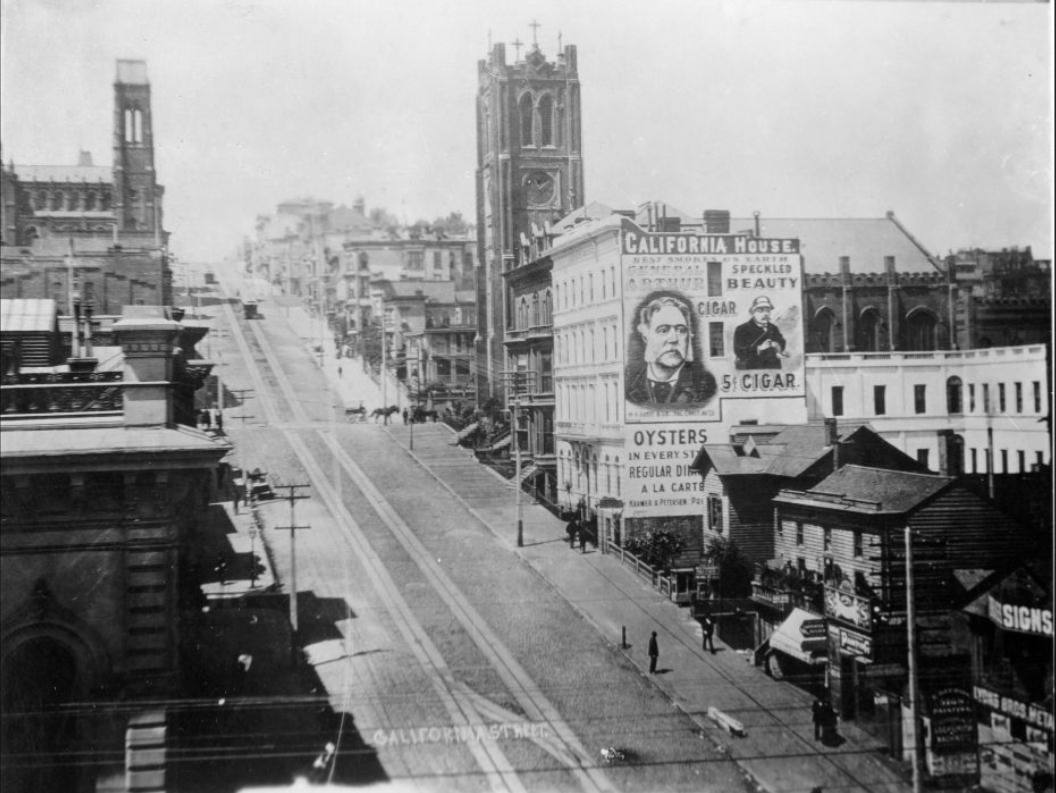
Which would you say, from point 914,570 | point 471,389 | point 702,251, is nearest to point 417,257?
point 471,389

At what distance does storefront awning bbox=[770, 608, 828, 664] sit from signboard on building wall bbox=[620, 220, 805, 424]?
3867 mm

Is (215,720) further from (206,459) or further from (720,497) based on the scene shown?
(720,497)

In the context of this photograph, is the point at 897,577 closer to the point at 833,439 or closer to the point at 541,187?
the point at 833,439

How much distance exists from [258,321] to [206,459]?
654 centimetres

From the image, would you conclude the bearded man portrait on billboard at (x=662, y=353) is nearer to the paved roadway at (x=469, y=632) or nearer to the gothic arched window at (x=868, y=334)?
the paved roadway at (x=469, y=632)

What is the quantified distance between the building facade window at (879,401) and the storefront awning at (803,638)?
15.5ft

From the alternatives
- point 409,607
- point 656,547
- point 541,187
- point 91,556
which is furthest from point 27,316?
point 656,547

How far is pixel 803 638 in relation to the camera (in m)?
14.3

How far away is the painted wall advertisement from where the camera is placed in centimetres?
1589

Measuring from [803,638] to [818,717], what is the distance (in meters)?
1.45

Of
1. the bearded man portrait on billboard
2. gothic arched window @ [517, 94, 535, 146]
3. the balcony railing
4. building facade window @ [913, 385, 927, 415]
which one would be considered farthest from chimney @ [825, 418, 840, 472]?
the balcony railing

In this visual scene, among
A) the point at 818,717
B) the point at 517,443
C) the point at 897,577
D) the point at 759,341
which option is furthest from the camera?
the point at 517,443

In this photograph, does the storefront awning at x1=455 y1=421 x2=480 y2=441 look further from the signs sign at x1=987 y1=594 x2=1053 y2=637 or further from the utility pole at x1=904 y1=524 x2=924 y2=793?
the signs sign at x1=987 y1=594 x2=1053 y2=637

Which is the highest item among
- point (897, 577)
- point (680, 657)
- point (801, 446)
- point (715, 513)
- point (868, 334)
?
point (868, 334)
